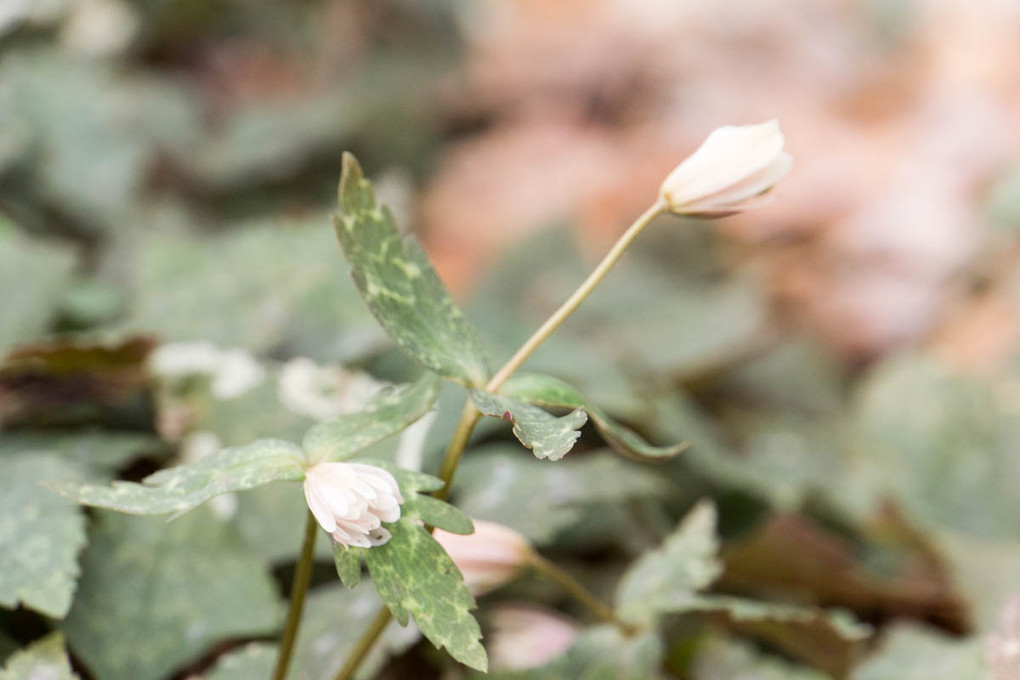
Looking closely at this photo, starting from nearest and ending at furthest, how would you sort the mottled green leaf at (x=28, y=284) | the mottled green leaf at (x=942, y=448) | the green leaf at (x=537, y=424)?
Result: 1. the green leaf at (x=537, y=424)
2. the mottled green leaf at (x=28, y=284)
3. the mottled green leaf at (x=942, y=448)

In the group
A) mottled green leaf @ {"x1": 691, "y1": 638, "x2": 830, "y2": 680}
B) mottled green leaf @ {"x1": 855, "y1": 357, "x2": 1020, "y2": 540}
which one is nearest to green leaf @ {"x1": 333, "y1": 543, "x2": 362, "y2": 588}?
mottled green leaf @ {"x1": 691, "y1": 638, "x2": 830, "y2": 680}

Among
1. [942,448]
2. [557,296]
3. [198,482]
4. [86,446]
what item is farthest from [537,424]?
[557,296]

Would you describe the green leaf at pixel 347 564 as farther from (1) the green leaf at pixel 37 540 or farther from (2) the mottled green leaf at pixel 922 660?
(2) the mottled green leaf at pixel 922 660

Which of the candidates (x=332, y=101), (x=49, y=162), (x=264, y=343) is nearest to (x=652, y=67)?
(x=332, y=101)

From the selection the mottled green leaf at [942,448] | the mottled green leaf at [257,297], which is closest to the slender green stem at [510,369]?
the mottled green leaf at [257,297]

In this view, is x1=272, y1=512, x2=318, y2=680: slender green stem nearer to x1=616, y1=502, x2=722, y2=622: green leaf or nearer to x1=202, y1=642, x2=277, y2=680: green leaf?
x1=202, y1=642, x2=277, y2=680: green leaf

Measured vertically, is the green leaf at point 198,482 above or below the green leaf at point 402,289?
below

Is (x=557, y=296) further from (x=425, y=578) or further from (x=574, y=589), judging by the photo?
(x=425, y=578)
